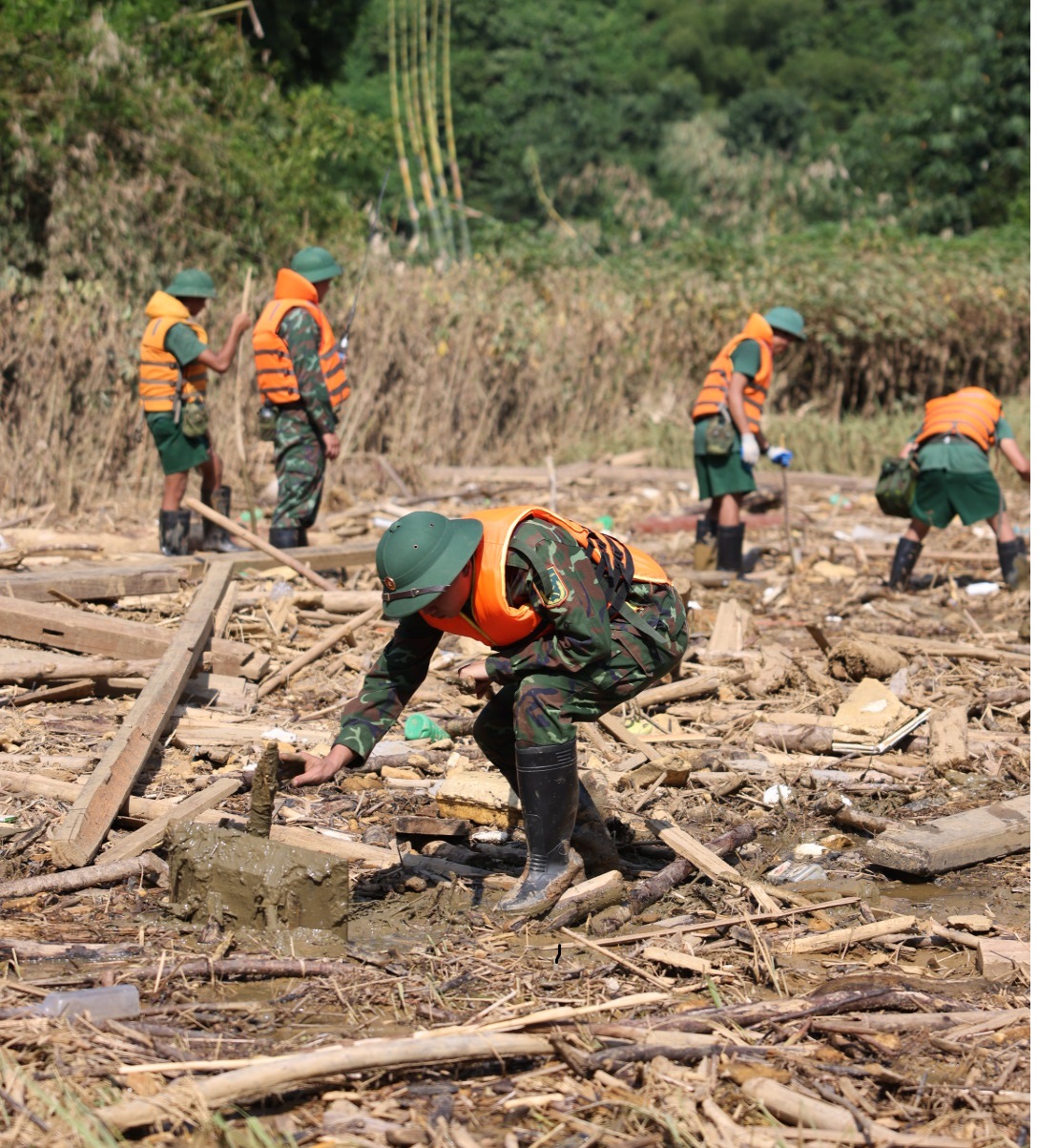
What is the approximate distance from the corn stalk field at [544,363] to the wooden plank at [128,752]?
4952 mm

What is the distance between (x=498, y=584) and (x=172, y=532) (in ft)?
18.5

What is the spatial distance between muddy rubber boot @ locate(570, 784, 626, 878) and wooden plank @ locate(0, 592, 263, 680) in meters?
2.67

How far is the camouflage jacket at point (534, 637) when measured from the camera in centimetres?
426

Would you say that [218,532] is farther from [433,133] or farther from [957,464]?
[433,133]

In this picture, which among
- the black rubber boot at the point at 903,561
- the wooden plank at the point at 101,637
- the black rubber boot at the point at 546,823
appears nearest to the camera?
the black rubber boot at the point at 546,823

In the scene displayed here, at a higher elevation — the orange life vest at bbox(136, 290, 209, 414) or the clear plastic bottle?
the orange life vest at bbox(136, 290, 209, 414)

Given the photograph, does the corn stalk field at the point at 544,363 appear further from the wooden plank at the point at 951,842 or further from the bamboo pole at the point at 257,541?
the wooden plank at the point at 951,842

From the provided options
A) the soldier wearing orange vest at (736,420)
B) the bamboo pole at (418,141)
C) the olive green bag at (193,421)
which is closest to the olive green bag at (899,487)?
the soldier wearing orange vest at (736,420)

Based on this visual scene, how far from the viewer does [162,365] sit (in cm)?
921

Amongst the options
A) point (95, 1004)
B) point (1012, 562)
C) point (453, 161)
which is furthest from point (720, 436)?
point (453, 161)

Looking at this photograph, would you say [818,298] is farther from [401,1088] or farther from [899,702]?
[401,1088]

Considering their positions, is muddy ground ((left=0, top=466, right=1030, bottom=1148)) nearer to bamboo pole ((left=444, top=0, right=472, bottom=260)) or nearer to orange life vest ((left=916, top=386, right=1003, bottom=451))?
orange life vest ((left=916, top=386, right=1003, bottom=451))

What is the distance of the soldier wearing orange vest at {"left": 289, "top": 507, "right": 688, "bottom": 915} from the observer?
165 inches

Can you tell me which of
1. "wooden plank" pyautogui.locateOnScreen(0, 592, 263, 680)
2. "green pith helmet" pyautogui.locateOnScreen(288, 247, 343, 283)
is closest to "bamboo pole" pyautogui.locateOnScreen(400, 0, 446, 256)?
"green pith helmet" pyautogui.locateOnScreen(288, 247, 343, 283)
